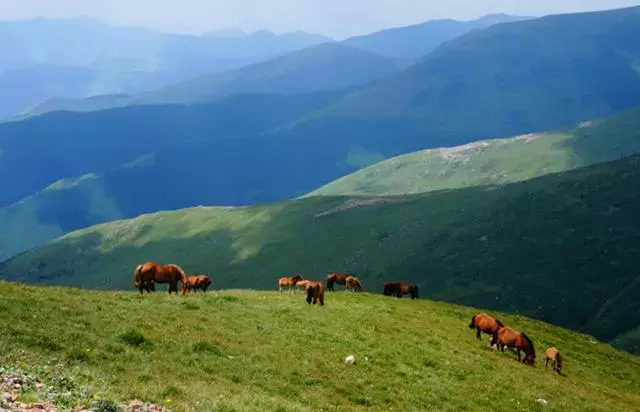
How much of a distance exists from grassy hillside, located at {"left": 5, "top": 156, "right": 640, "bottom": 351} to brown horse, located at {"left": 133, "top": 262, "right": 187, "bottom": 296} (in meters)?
88.6

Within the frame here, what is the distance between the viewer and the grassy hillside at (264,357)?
1839 cm

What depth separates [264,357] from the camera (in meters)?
23.5

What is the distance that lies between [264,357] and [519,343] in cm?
1757

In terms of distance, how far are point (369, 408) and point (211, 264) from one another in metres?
176

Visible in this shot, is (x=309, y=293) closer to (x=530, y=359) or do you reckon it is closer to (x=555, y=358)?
(x=530, y=359)

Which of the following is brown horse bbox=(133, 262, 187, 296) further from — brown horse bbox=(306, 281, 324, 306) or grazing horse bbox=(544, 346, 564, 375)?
grazing horse bbox=(544, 346, 564, 375)

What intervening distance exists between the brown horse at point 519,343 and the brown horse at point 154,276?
62.9 feet

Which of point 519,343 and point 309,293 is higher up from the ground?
point 309,293

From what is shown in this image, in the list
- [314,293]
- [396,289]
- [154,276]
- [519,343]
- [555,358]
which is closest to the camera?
[519,343]

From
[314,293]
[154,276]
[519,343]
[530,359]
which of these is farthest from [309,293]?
[530,359]

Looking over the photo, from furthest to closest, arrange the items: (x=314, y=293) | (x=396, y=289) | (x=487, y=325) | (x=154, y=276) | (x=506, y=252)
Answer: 1. (x=506, y=252)
2. (x=396, y=289)
3. (x=314, y=293)
4. (x=487, y=325)
5. (x=154, y=276)

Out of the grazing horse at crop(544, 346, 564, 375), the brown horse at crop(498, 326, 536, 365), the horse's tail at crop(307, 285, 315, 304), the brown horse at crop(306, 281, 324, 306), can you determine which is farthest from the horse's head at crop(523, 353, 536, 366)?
the horse's tail at crop(307, 285, 315, 304)

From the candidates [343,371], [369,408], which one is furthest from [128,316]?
[369,408]

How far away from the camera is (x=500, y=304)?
127 m
